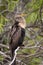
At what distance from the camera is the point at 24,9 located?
6.09m

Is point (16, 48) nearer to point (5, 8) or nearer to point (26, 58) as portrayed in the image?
point (26, 58)

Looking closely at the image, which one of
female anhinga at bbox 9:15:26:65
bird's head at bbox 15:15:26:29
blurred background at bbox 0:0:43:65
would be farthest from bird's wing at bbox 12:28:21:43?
blurred background at bbox 0:0:43:65

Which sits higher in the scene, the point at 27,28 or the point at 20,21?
the point at 20,21

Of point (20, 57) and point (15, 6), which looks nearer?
point (20, 57)

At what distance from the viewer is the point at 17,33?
4.99 metres

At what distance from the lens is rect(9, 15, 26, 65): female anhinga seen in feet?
16.3

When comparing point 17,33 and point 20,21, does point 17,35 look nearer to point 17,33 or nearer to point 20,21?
point 17,33

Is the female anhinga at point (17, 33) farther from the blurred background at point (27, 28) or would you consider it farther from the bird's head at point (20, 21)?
the blurred background at point (27, 28)

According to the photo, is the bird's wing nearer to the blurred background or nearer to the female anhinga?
the female anhinga

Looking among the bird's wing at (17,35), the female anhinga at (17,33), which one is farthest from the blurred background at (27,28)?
the bird's wing at (17,35)

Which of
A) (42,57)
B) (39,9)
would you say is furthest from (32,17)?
(42,57)

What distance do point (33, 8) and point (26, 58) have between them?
939mm

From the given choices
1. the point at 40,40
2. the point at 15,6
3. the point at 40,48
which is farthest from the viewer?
the point at 15,6

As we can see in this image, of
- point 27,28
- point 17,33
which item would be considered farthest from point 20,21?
point 27,28
